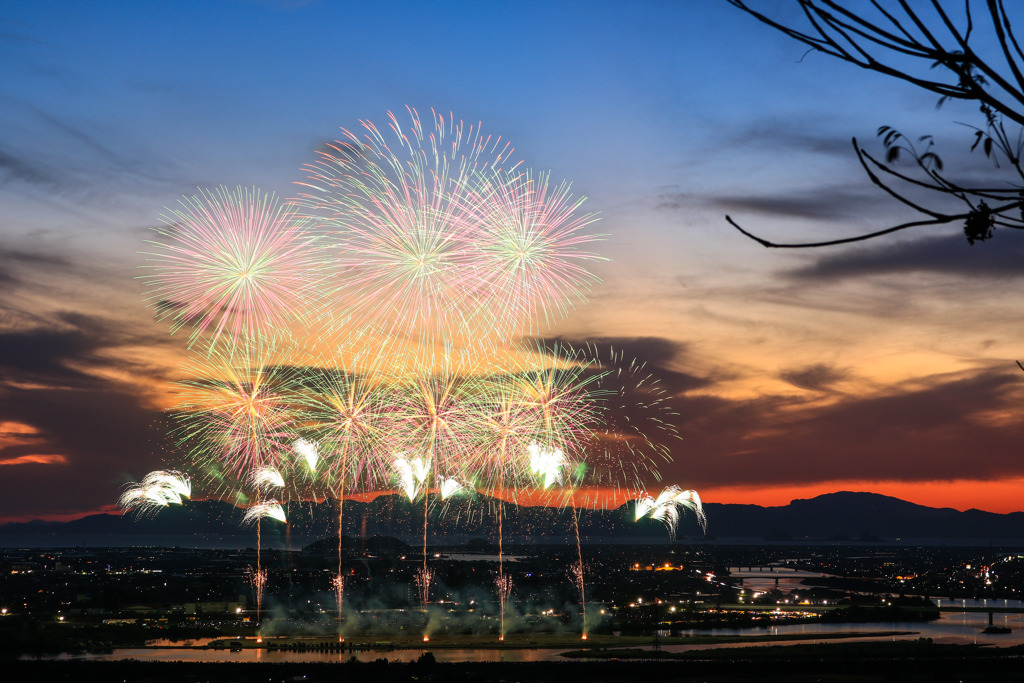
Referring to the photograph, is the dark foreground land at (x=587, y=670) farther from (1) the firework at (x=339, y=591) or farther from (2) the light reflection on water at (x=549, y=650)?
(1) the firework at (x=339, y=591)

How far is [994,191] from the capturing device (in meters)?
3.60

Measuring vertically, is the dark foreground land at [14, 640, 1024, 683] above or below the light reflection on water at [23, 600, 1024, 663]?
above

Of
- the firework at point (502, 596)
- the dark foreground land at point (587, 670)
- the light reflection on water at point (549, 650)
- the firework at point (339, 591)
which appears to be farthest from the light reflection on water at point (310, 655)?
the firework at point (502, 596)

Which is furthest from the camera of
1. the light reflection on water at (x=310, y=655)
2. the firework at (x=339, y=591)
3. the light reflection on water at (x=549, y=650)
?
the firework at (x=339, y=591)

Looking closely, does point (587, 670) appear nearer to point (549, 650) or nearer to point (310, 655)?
point (549, 650)

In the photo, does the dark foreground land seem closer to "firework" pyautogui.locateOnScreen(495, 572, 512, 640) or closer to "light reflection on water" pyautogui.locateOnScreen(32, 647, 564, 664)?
"light reflection on water" pyautogui.locateOnScreen(32, 647, 564, 664)

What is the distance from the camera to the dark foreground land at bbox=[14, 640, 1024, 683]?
5384cm

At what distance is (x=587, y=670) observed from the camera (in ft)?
187

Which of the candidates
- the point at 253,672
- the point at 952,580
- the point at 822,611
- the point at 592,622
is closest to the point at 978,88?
the point at 253,672

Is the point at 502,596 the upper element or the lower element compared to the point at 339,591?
lower

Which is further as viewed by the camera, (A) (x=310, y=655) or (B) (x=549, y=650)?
(B) (x=549, y=650)

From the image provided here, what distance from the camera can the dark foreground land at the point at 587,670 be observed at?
5384 centimetres

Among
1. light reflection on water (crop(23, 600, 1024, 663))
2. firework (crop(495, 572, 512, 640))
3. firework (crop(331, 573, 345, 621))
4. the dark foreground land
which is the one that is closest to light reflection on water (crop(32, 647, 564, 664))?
light reflection on water (crop(23, 600, 1024, 663))

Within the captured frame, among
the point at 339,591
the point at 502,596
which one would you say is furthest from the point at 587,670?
the point at 502,596
